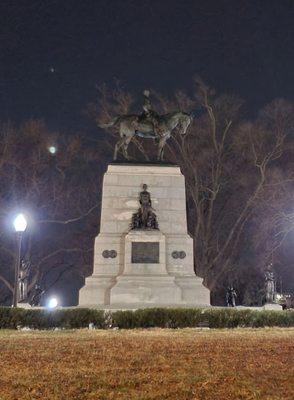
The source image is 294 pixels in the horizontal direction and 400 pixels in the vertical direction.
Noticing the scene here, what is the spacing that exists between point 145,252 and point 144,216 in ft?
4.73

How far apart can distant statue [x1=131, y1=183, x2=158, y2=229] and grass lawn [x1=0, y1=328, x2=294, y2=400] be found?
30.6 ft

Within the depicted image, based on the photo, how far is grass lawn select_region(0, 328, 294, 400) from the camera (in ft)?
19.5

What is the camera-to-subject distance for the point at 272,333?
13.0 metres

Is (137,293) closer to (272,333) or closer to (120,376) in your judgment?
(272,333)

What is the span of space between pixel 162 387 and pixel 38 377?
1.71 metres

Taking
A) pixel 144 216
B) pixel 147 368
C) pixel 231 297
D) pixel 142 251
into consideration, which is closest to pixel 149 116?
pixel 144 216

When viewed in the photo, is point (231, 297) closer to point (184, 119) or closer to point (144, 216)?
point (184, 119)

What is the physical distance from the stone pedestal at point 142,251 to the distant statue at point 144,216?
31cm

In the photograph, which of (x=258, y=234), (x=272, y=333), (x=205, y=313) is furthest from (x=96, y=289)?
(x=258, y=234)

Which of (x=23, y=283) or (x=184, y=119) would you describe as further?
(x=23, y=283)

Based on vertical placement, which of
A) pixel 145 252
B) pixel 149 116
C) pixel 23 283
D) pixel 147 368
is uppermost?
pixel 149 116

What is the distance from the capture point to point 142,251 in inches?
795

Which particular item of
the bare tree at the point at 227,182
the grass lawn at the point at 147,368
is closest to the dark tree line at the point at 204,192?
the bare tree at the point at 227,182

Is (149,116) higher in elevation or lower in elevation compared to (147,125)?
higher
